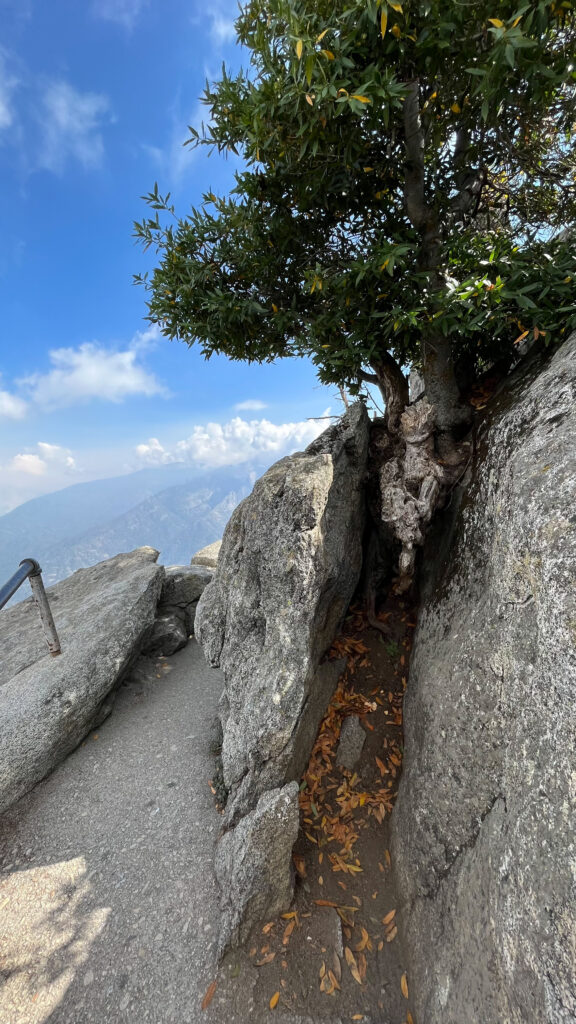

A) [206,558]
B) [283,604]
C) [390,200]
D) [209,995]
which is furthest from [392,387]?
[206,558]

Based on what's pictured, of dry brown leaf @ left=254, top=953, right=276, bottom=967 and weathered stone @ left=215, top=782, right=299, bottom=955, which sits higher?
weathered stone @ left=215, top=782, right=299, bottom=955

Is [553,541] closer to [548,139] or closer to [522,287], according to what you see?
[522,287]

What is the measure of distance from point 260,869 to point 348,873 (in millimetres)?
1334

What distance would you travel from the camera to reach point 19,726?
7.38m

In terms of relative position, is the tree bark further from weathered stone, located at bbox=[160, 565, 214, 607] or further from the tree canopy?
weathered stone, located at bbox=[160, 565, 214, 607]

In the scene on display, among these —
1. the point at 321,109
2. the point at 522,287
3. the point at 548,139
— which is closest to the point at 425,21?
the point at 321,109

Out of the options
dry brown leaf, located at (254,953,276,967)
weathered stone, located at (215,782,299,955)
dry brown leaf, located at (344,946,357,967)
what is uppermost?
weathered stone, located at (215,782,299,955)

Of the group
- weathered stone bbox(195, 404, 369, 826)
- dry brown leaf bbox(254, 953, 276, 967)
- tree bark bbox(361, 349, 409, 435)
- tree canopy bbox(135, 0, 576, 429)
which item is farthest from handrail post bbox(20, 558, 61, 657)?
tree bark bbox(361, 349, 409, 435)

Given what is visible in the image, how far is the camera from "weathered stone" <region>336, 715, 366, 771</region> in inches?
255

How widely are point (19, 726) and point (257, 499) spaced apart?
6.19m

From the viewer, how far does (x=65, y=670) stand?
27.1 feet

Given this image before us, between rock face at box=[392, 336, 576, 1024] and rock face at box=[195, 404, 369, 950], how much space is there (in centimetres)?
165

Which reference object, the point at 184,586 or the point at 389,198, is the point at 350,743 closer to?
the point at 184,586

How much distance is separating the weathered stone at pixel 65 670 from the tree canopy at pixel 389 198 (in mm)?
6507
